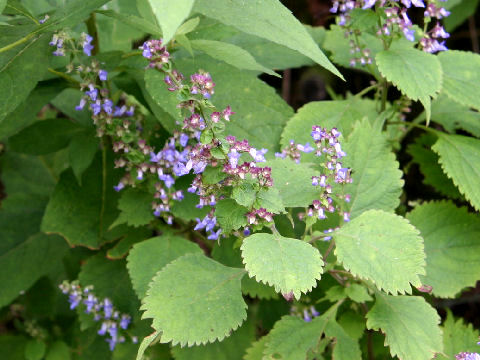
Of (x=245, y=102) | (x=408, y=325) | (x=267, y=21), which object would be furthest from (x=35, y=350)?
(x=267, y=21)

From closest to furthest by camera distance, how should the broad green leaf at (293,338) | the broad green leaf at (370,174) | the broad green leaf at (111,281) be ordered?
the broad green leaf at (293,338), the broad green leaf at (370,174), the broad green leaf at (111,281)

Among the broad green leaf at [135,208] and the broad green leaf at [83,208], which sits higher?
the broad green leaf at [135,208]

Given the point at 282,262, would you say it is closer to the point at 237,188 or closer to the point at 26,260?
the point at 237,188

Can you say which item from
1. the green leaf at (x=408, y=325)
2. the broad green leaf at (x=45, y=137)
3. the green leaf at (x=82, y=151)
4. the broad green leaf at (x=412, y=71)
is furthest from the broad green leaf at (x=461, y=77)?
the broad green leaf at (x=45, y=137)

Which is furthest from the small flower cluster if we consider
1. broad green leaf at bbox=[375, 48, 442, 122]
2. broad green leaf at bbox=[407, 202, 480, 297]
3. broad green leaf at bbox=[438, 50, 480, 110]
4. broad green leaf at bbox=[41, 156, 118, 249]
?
broad green leaf at bbox=[438, 50, 480, 110]

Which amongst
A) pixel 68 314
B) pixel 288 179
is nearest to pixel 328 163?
pixel 288 179

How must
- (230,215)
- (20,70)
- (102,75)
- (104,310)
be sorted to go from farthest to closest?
(104,310) → (102,75) → (20,70) → (230,215)

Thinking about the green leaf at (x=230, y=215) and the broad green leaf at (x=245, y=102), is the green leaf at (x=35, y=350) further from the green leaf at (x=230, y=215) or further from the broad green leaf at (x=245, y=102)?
the green leaf at (x=230, y=215)
